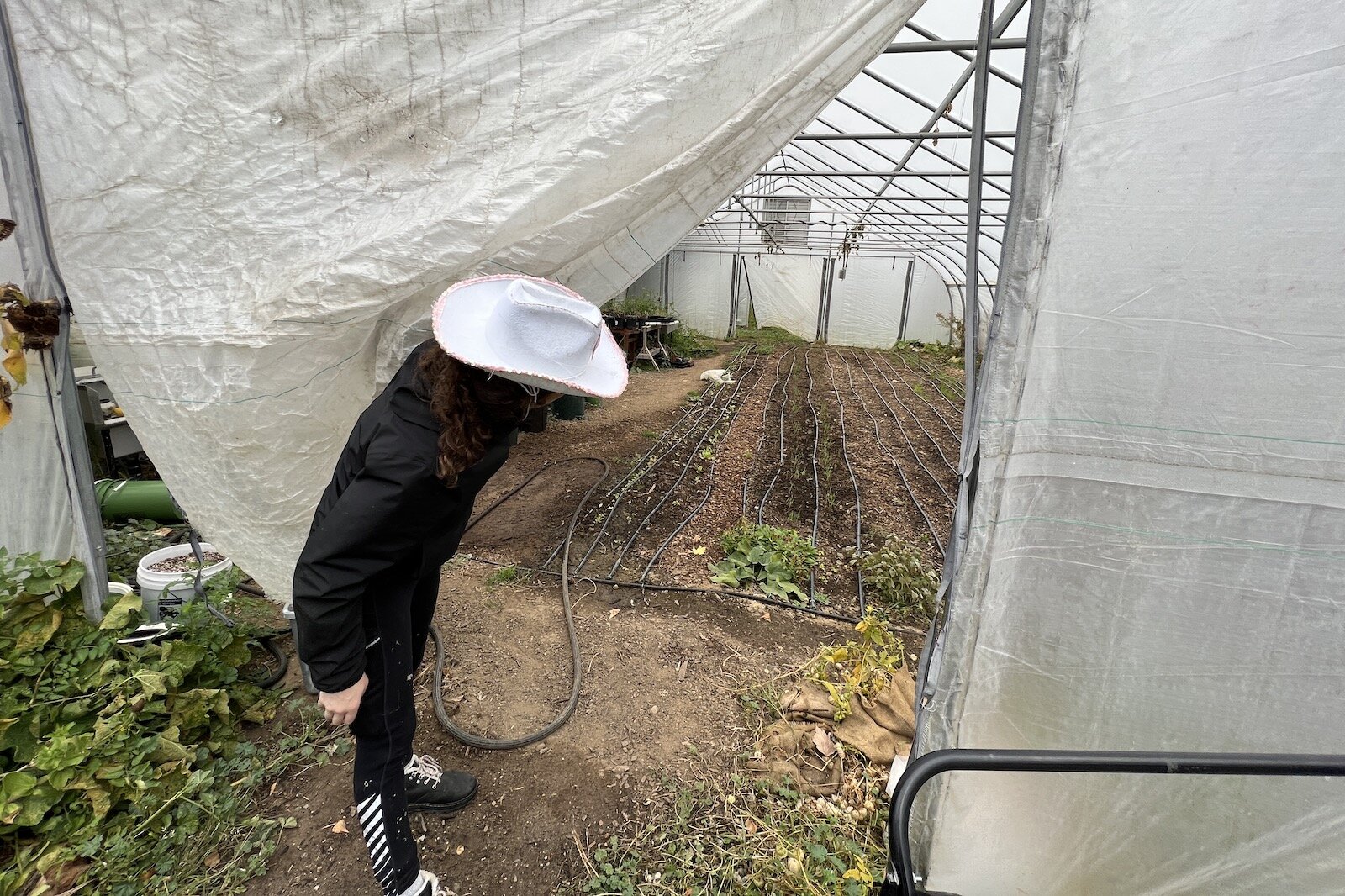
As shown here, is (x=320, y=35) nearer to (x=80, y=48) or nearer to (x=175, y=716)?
(x=80, y=48)

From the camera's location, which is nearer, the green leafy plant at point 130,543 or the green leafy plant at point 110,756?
the green leafy plant at point 110,756

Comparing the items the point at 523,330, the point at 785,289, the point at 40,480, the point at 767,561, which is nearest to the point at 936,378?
the point at 785,289

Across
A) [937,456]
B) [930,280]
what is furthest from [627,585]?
[930,280]

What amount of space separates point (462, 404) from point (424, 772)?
5.30 ft

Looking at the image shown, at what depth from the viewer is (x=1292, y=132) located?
110 cm

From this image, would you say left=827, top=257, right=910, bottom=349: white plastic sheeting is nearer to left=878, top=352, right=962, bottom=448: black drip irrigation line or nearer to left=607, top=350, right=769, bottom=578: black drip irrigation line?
left=878, top=352, right=962, bottom=448: black drip irrigation line

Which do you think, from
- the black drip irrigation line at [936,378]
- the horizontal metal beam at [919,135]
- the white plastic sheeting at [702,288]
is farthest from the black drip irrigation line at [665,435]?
the white plastic sheeting at [702,288]

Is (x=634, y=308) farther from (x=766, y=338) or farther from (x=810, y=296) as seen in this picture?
(x=810, y=296)

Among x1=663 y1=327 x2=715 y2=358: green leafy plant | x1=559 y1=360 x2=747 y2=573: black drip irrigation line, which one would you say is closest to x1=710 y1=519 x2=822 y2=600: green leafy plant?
x1=559 y1=360 x2=747 y2=573: black drip irrigation line

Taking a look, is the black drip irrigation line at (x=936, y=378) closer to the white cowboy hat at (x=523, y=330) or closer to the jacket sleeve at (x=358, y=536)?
the white cowboy hat at (x=523, y=330)

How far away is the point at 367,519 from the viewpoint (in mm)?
1221

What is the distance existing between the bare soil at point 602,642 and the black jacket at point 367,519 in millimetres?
1056

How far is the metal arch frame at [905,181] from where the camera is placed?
1.75 metres

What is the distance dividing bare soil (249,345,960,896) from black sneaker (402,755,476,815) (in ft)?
0.16
